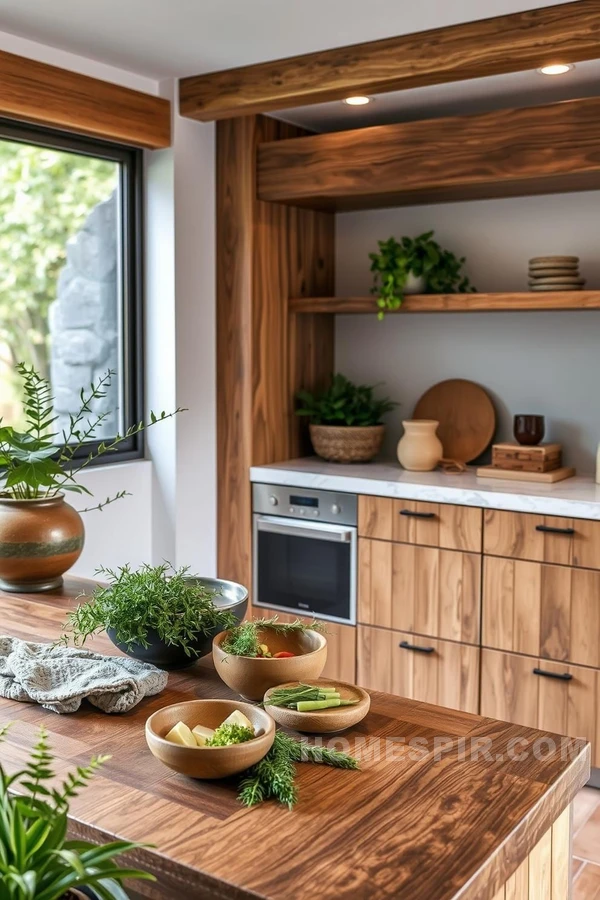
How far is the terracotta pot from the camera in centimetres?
238

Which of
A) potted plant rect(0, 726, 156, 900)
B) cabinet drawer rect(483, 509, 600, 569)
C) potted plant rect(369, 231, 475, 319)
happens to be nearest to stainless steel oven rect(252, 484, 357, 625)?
cabinet drawer rect(483, 509, 600, 569)

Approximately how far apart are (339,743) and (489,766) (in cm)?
24

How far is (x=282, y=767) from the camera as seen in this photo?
138cm

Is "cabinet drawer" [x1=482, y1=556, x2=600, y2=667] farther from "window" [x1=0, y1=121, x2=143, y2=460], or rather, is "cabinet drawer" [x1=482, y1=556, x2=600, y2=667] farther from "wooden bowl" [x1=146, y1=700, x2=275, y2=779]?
"wooden bowl" [x1=146, y1=700, x2=275, y2=779]

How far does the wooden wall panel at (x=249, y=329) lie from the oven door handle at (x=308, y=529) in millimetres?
90

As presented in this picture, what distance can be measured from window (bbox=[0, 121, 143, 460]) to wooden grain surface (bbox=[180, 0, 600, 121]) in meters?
0.45

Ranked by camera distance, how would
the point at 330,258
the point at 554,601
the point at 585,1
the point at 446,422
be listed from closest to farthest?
1. the point at 585,1
2. the point at 554,601
3. the point at 446,422
4. the point at 330,258

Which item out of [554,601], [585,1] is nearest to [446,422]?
[554,601]

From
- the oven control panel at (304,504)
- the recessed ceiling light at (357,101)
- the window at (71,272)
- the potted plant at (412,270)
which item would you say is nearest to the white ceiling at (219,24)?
the recessed ceiling light at (357,101)

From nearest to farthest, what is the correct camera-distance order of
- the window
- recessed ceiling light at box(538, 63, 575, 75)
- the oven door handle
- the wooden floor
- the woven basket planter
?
the wooden floor → recessed ceiling light at box(538, 63, 575, 75) → the window → the oven door handle → the woven basket planter

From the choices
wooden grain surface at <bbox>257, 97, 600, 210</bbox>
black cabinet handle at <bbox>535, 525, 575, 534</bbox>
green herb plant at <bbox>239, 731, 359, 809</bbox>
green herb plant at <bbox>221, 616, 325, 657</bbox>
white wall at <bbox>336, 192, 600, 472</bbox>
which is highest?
wooden grain surface at <bbox>257, 97, 600, 210</bbox>

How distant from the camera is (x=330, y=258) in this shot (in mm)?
4422

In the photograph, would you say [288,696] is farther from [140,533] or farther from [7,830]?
[140,533]

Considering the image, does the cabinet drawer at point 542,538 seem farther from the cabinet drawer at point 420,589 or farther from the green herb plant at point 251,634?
the green herb plant at point 251,634
